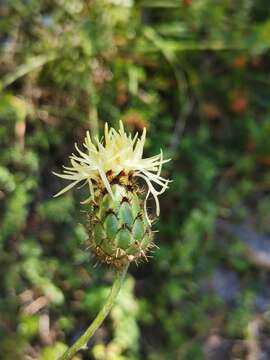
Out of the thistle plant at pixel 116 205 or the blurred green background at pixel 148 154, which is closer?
the thistle plant at pixel 116 205

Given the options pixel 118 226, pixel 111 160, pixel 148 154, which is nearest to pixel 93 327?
pixel 118 226

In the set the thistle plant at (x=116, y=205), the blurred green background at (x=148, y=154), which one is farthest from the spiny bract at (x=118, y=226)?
the blurred green background at (x=148, y=154)

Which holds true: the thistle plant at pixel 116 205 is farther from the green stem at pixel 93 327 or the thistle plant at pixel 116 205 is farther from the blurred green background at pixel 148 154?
the blurred green background at pixel 148 154

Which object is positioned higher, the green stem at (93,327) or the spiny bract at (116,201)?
the spiny bract at (116,201)

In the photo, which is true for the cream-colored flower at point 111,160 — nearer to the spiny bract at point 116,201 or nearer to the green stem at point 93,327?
the spiny bract at point 116,201

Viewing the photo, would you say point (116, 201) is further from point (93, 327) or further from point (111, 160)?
point (93, 327)

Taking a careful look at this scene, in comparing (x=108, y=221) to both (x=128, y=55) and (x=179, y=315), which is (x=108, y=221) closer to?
(x=179, y=315)

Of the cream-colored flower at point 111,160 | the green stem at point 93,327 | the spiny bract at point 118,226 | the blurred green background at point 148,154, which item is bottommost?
the blurred green background at point 148,154
